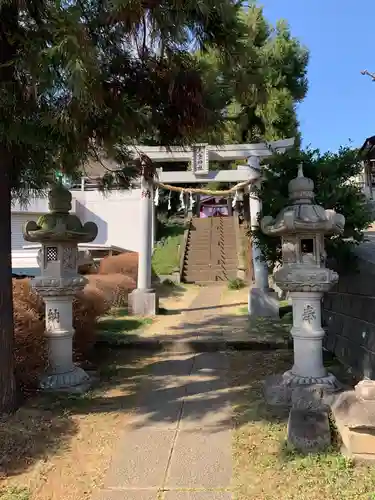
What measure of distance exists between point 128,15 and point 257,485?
3.30 metres

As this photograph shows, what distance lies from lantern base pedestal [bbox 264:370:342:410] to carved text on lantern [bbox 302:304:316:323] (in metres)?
0.59

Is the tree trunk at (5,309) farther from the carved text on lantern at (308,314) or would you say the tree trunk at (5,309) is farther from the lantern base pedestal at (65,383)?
the carved text on lantern at (308,314)

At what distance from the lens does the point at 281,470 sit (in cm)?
301

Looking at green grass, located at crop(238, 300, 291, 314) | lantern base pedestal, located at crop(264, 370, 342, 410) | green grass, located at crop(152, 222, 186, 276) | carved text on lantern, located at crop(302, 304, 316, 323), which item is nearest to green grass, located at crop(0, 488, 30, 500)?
lantern base pedestal, located at crop(264, 370, 342, 410)

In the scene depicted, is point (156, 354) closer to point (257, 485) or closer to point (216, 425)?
point (216, 425)

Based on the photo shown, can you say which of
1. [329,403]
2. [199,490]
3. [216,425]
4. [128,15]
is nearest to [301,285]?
[329,403]

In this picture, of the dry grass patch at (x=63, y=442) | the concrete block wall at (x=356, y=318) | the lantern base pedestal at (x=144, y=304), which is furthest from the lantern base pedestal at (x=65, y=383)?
the lantern base pedestal at (x=144, y=304)

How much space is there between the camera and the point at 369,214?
207 inches

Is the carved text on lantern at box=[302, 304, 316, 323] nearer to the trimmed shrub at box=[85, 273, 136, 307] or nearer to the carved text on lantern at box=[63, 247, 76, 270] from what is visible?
the carved text on lantern at box=[63, 247, 76, 270]

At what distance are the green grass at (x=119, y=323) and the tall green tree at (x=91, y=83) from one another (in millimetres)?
3882

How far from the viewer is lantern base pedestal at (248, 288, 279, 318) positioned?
9273 millimetres

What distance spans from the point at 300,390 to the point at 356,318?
1387mm

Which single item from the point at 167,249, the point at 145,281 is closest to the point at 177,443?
the point at 145,281

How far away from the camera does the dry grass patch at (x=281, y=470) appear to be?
8.96ft
